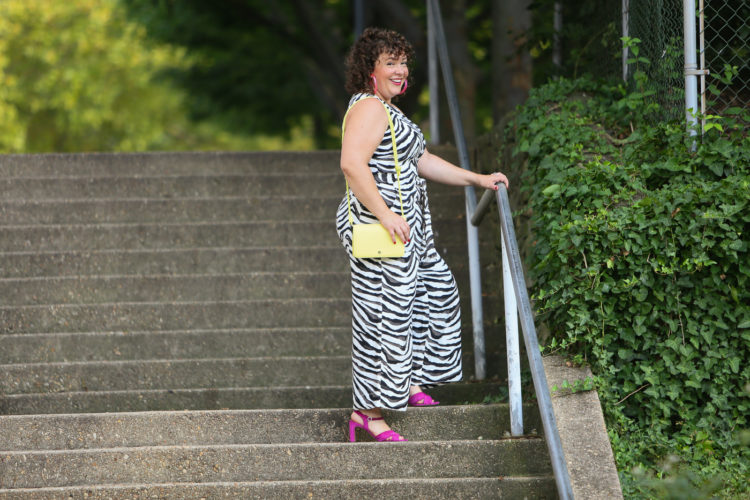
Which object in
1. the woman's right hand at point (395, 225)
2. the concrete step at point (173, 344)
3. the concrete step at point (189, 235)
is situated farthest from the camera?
the concrete step at point (189, 235)

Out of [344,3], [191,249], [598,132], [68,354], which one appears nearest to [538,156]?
[598,132]

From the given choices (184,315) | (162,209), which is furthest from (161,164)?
(184,315)

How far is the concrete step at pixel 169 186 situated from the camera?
242 inches

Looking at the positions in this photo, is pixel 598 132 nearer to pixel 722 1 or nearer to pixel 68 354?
pixel 722 1

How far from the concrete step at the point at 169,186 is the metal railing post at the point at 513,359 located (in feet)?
8.62

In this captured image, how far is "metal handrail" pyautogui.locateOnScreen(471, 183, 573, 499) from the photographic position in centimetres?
291

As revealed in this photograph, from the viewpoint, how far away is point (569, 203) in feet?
12.9

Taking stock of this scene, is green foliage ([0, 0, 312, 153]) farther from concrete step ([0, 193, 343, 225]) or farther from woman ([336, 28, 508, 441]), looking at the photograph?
woman ([336, 28, 508, 441])

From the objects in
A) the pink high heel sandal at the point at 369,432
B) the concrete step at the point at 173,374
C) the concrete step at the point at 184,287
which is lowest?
the pink high heel sandal at the point at 369,432

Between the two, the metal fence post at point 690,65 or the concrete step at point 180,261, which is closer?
the metal fence post at point 690,65

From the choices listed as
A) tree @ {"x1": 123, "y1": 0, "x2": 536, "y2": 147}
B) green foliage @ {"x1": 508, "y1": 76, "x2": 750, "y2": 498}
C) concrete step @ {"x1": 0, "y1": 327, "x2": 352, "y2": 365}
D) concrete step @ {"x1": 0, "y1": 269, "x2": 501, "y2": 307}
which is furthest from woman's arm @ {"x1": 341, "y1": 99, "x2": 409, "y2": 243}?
tree @ {"x1": 123, "y1": 0, "x2": 536, "y2": 147}

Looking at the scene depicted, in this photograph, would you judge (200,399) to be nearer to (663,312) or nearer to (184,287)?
(184,287)

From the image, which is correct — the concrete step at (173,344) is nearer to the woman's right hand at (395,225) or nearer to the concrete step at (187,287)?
the concrete step at (187,287)

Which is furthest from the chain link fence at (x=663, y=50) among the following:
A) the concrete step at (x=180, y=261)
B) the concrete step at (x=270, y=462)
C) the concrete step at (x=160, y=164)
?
the concrete step at (x=160, y=164)
